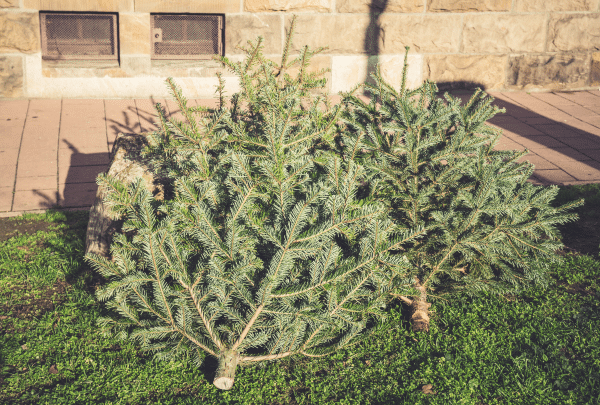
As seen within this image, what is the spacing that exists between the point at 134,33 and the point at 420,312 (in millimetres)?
5443

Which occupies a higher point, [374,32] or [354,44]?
[374,32]

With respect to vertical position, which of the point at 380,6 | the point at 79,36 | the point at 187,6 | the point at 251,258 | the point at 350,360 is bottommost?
the point at 350,360

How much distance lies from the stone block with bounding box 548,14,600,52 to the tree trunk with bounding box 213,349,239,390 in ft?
24.4

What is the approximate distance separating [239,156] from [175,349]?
1.08 m

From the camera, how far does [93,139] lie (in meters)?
5.93

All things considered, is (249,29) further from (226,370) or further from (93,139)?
(226,370)

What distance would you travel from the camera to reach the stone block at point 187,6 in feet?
22.5

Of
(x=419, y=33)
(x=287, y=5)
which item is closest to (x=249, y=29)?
(x=287, y=5)

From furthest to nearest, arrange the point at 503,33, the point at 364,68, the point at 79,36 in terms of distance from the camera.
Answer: the point at 503,33
the point at 364,68
the point at 79,36

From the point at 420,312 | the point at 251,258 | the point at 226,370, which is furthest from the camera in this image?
the point at 420,312

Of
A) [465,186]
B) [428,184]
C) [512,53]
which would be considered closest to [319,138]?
[428,184]

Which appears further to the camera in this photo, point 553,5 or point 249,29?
point 553,5

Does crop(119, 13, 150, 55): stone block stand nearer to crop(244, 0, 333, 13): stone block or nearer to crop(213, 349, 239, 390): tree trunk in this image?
crop(244, 0, 333, 13): stone block

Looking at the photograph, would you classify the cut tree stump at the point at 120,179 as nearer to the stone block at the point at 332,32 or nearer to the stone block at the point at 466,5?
the stone block at the point at 332,32
